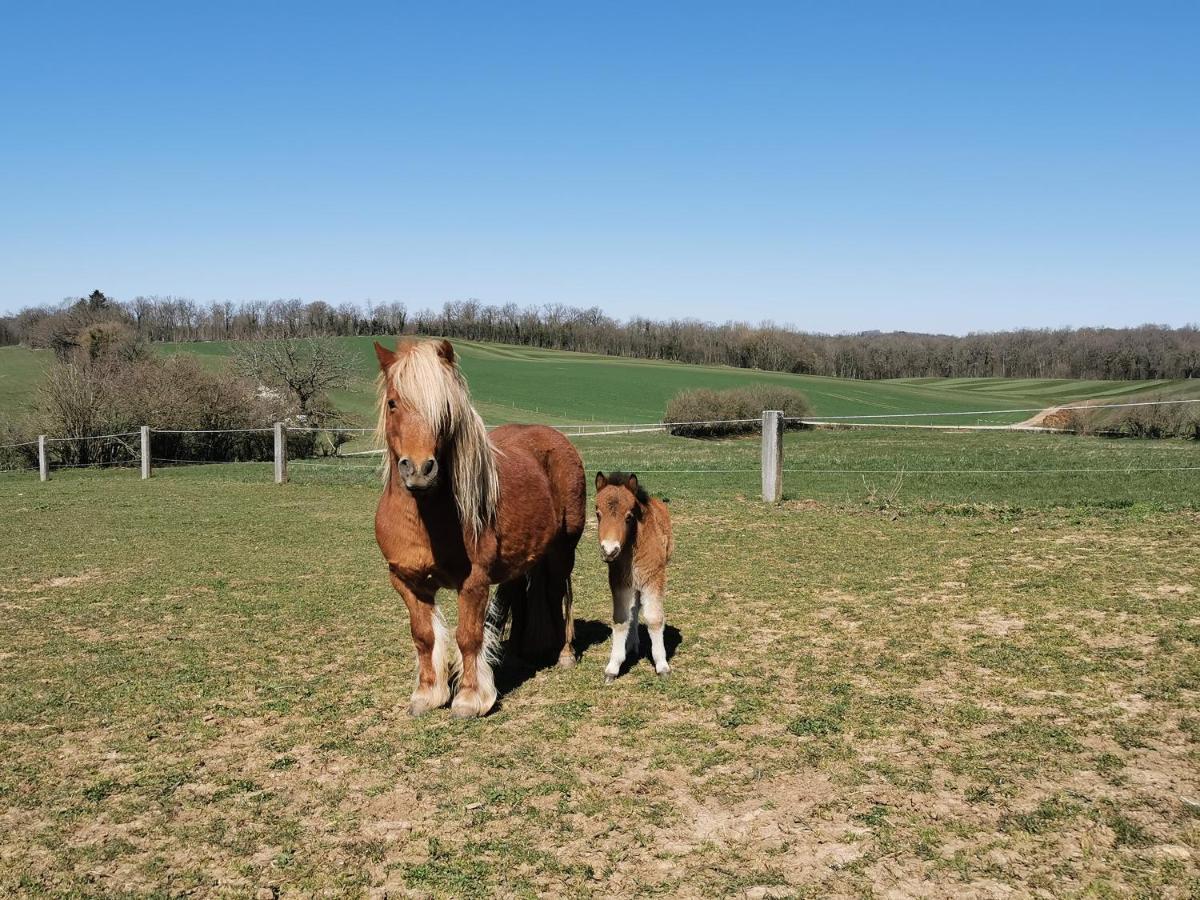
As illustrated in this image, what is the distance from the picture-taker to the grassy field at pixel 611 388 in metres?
56.7

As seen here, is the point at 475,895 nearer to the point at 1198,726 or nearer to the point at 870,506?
the point at 1198,726

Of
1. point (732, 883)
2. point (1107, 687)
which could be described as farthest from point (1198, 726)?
point (732, 883)

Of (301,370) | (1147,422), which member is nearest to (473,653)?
(1147,422)

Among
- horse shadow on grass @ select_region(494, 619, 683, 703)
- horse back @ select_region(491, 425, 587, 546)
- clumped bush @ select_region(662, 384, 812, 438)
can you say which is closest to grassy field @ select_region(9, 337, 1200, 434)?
clumped bush @ select_region(662, 384, 812, 438)

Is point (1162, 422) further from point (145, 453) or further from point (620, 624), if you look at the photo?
point (145, 453)

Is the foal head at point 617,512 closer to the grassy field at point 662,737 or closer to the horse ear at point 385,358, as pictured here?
the grassy field at point 662,737

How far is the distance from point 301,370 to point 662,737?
3653 cm

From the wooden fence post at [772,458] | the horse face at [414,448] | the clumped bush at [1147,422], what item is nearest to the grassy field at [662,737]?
the horse face at [414,448]

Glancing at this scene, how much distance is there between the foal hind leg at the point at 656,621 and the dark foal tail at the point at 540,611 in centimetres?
77

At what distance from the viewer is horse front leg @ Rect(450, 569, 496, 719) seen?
496 centimetres

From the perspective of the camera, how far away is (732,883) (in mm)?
3109

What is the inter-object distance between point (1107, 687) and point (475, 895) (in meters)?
→ 4.06

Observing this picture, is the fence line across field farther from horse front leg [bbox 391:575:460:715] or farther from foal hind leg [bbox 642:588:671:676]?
foal hind leg [bbox 642:588:671:676]

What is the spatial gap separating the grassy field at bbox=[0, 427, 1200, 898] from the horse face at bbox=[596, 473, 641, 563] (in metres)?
0.99
